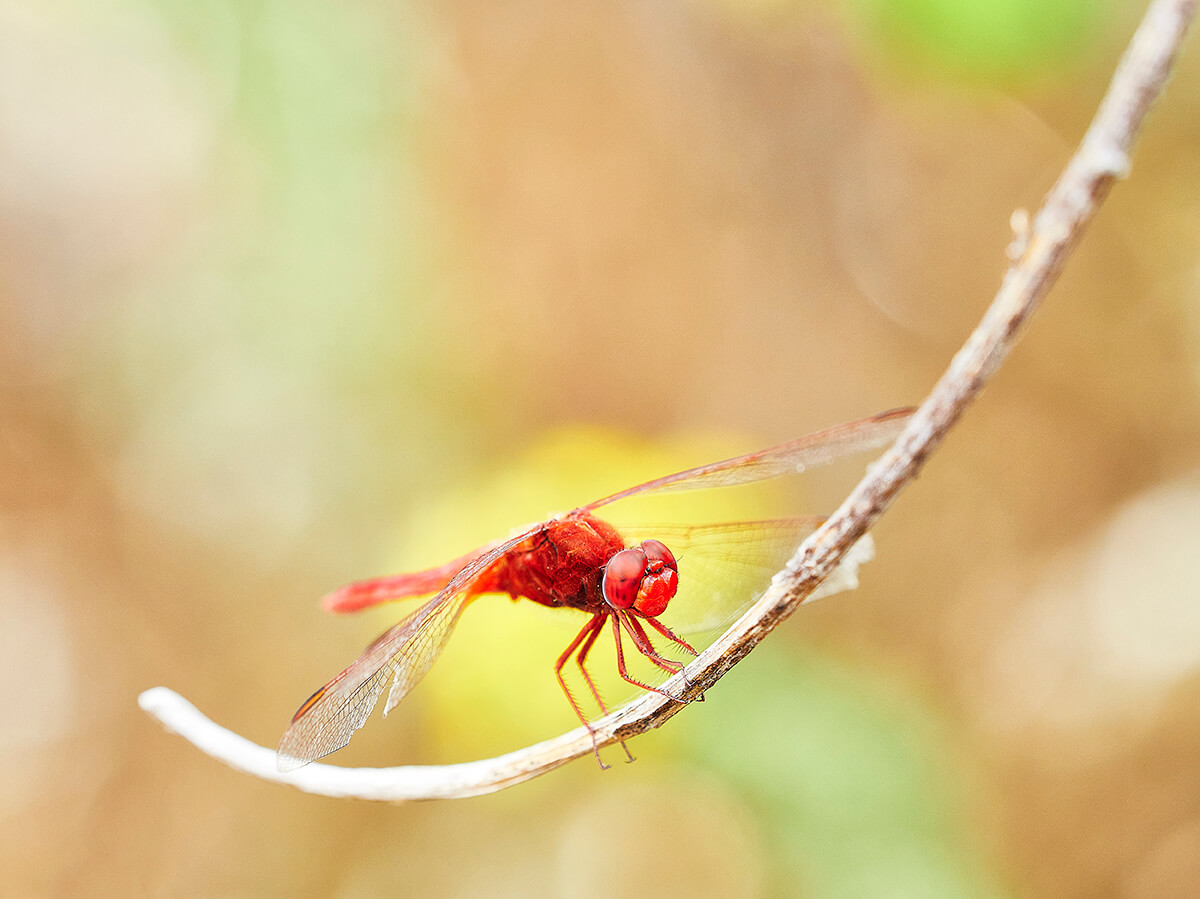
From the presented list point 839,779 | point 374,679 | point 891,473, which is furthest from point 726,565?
point 839,779

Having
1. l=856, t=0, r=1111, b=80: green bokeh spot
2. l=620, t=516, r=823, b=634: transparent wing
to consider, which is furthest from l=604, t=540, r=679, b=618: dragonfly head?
l=856, t=0, r=1111, b=80: green bokeh spot

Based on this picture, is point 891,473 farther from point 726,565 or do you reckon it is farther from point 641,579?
point 726,565

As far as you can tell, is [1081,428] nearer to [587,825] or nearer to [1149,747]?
[1149,747]

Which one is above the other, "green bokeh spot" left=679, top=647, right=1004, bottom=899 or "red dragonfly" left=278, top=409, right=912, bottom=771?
"red dragonfly" left=278, top=409, right=912, bottom=771

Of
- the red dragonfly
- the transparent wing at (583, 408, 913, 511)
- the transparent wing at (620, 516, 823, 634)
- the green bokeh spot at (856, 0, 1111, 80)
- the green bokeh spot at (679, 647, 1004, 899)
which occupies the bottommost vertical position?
the green bokeh spot at (679, 647, 1004, 899)

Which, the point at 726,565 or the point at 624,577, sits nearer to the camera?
the point at 624,577

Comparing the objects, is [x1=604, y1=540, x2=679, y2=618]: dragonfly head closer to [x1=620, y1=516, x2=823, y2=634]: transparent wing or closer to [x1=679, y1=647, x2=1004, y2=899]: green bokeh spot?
[x1=620, y1=516, x2=823, y2=634]: transparent wing
